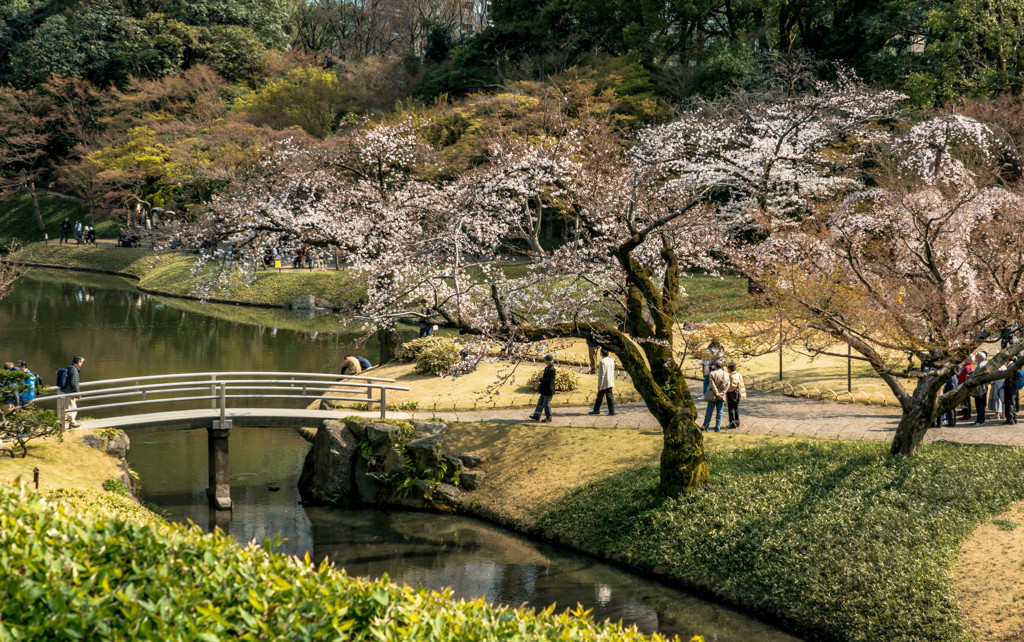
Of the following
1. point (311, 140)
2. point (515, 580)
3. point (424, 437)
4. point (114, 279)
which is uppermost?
point (311, 140)

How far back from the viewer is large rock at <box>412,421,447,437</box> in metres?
18.4

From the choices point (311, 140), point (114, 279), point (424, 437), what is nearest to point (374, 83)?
point (311, 140)

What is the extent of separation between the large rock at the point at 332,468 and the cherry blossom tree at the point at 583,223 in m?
2.72

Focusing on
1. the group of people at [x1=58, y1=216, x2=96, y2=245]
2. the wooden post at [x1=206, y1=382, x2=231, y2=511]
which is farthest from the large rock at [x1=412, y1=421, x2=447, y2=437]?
the group of people at [x1=58, y1=216, x2=96, y2=245]

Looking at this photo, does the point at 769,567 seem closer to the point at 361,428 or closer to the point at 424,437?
the point at 424,437

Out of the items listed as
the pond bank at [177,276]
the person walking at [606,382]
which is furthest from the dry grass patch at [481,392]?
the pond bank at [177,276]

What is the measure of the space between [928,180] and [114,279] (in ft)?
148

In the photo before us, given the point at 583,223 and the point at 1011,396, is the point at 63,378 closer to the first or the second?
the point at 583,223

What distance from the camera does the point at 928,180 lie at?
25.4 meters

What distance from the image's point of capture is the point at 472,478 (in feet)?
58.1

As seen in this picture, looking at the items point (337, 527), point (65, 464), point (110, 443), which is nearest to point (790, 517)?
point (337, 527)

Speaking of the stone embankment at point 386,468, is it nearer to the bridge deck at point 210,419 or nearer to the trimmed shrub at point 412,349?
the bridge deck at point 210,419

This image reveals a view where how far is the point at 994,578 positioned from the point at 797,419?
6968 millimetres

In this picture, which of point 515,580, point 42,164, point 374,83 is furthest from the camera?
point 42,164
